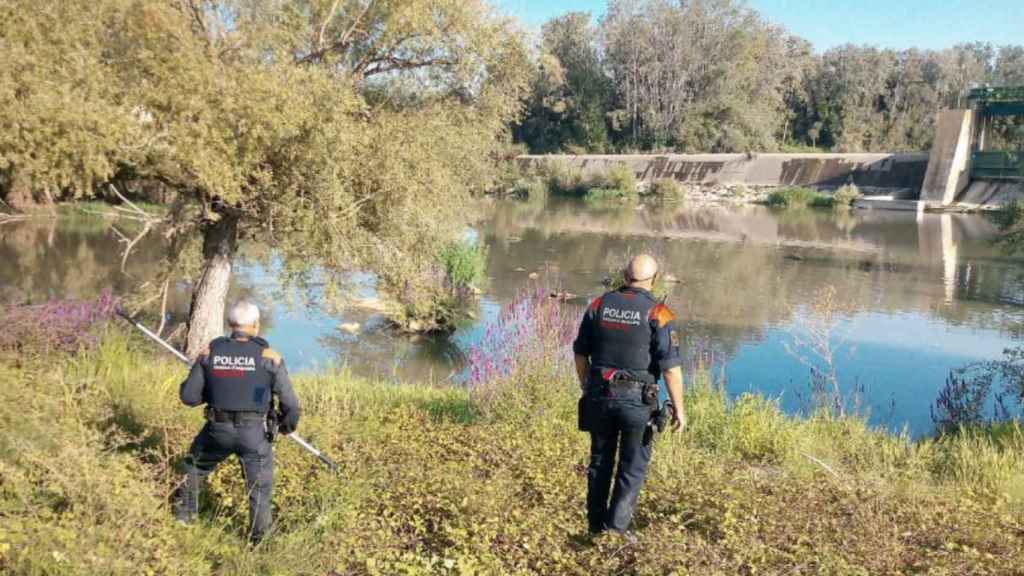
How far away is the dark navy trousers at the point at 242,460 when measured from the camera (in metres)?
4.49

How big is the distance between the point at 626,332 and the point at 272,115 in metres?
5.51

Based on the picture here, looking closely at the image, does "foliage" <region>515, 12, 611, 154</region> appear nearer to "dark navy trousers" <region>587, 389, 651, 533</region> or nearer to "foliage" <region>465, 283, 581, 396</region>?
"foliage" <region>465, 283, 581, 396</region>

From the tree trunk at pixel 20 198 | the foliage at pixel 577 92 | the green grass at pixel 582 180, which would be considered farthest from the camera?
the foliage at pixel 577 92

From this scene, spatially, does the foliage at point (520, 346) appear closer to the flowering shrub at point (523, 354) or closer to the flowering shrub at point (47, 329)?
the flowering shrub at point (523, 354)

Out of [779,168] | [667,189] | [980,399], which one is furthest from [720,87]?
[980,399]

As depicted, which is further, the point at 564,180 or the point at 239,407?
the point at 564,180

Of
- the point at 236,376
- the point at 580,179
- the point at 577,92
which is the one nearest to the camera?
the point at 236,376

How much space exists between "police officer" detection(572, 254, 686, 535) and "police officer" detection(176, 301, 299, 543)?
1.86m

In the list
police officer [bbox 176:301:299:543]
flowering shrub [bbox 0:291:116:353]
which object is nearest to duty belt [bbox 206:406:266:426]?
police officer [bbox 176:301:299:543]

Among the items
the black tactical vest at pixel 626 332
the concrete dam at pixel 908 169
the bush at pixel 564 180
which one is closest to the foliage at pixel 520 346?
the black tactical vest at pixel 626 332

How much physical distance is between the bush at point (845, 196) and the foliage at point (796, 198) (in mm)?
712

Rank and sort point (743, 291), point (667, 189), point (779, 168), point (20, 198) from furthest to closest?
point (779, 168) → point (667, 189) → point (20, 198) → point (743, 291)

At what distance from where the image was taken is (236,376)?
4.43 m

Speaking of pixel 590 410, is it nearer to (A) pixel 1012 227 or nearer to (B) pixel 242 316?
(B) pixel 242 316
